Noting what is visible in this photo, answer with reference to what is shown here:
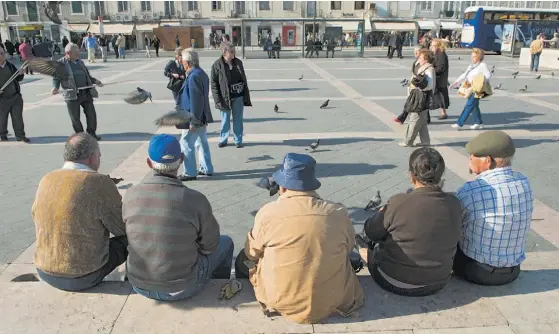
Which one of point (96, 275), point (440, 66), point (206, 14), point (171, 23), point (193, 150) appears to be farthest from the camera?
point (206, 14)

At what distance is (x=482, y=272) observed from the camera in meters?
2.90

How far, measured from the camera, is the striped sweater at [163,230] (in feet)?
8.10

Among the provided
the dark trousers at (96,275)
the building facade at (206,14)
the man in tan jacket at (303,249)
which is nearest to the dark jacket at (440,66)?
the man in tan jacket at (303,249)

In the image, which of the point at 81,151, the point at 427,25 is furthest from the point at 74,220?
the point at 427,25

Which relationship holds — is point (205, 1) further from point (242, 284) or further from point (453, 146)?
point (242, 284)

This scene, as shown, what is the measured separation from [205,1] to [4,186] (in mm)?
46625

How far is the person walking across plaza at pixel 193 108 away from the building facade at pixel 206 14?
134ft

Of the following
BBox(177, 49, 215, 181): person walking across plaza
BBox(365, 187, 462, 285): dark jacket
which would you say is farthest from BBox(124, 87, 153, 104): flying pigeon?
BBox(365, 187, 462, 285): dark jacket

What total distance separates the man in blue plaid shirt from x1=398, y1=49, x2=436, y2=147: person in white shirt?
13.7 feet

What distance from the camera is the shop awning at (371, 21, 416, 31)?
47281 mm

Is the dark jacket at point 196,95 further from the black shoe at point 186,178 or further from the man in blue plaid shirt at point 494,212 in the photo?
the man in blue plaid shirt at point 494,212

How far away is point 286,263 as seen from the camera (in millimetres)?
2371

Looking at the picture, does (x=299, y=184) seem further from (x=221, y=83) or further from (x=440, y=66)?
(x=440, y=66)

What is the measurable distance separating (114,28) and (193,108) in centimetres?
4669
